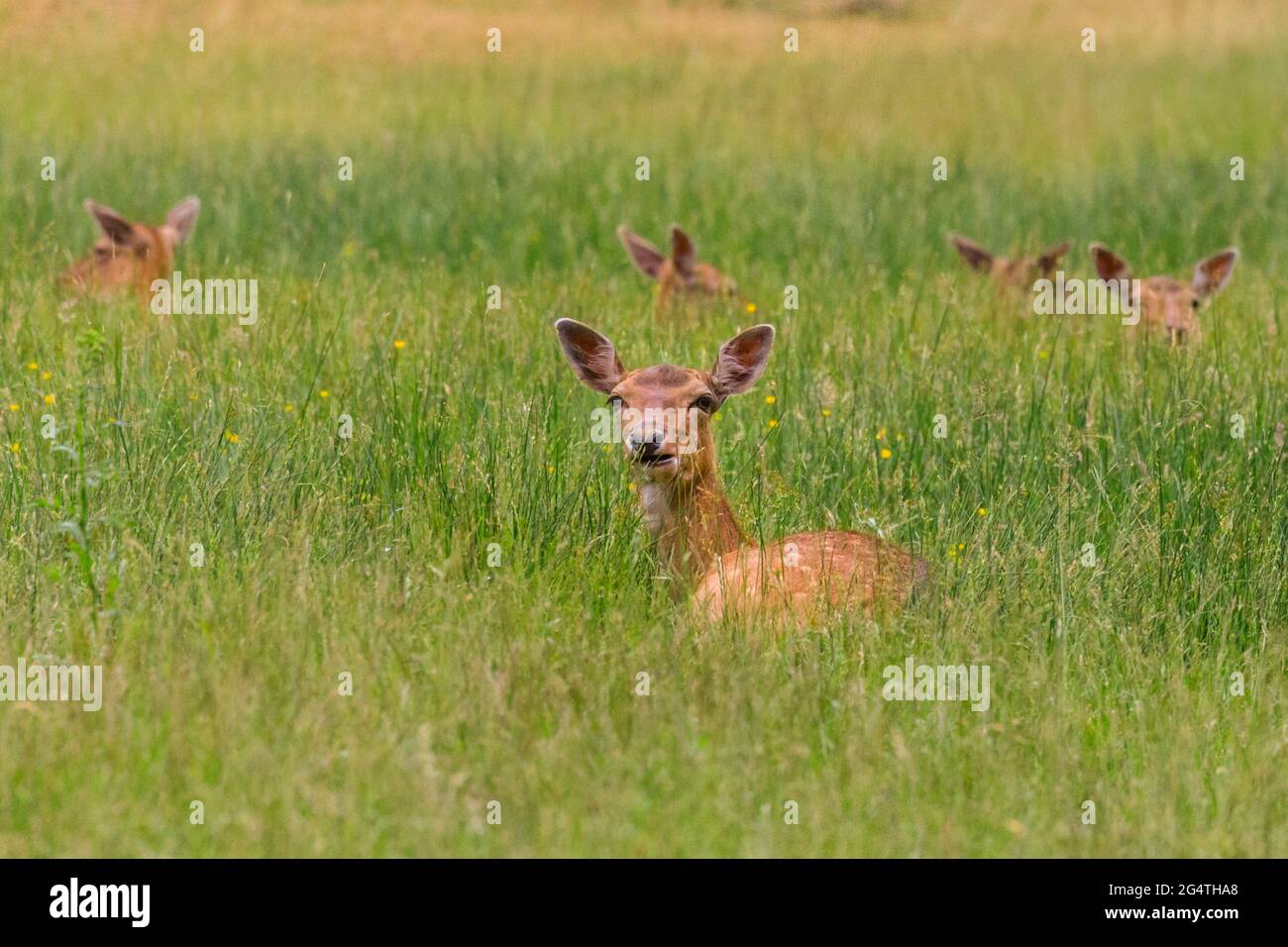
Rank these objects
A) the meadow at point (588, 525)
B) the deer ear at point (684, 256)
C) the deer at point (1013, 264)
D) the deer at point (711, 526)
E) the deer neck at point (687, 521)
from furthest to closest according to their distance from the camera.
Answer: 1. the deer at point (1013, 264)
2. the deer ear at point (684, 256)
3. the deer neck at point (687, 521)
4. the deer at point (711, 526)
5. the meadow at point (588, 525)

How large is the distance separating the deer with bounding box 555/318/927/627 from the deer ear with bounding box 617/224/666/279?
15.4 ft

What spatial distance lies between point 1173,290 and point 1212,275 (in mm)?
500

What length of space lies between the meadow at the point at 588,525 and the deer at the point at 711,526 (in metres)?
0.14

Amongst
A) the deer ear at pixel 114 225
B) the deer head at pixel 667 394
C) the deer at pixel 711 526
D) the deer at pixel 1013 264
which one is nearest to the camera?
the deer at pixel 711 526

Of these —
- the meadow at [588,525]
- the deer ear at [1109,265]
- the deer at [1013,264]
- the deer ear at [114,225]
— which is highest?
the deer ear at [114,225]

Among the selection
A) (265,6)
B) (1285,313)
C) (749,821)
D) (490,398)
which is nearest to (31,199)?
(490,398)

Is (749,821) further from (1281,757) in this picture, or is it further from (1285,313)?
(1285,313)

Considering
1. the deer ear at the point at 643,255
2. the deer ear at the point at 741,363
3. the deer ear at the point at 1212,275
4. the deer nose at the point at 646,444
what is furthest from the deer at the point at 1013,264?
the deer nose at the point at 646,444

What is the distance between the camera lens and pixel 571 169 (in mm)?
15117

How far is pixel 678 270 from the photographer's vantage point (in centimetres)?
1220

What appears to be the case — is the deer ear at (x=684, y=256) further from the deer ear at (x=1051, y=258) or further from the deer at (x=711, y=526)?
the deer at (x=711, y=526)

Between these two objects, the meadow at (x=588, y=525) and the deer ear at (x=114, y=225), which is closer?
the meadow at (x=588, y=525)

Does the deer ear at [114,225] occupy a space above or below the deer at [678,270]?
above

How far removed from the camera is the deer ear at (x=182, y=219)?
12.6m
